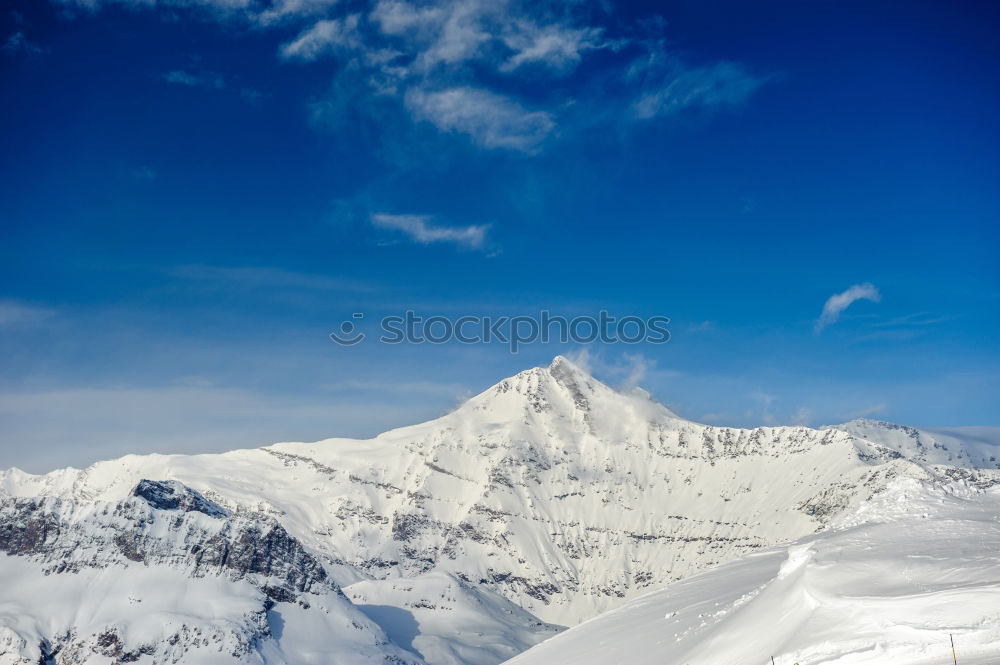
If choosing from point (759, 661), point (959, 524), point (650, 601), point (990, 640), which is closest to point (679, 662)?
point (759, 661)

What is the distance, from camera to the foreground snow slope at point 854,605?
101 feet

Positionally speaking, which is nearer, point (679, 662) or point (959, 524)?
point (679, 662)

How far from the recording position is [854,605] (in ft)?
113

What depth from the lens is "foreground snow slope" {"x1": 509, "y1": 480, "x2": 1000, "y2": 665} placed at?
30.7 m

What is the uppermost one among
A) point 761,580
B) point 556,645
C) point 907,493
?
point 907,493

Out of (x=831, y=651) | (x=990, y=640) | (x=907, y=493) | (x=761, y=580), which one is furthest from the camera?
(x=907, y=493)

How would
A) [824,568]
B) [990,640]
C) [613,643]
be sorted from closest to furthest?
1. [990,640]
2. [824,568]
3. [613,643]

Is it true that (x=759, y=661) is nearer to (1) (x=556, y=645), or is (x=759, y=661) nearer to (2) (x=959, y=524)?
(2) (x=959, y=524)

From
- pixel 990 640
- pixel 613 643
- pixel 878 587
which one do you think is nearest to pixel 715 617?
pixel 613 643

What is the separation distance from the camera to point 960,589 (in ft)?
104

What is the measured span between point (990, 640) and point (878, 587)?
7573mm

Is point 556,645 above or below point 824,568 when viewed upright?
below

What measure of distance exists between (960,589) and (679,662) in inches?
525

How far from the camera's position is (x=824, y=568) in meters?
40.2
